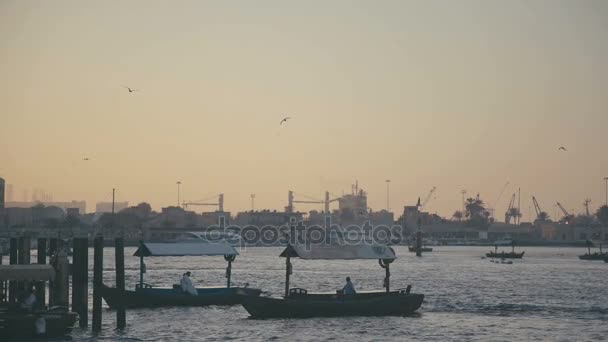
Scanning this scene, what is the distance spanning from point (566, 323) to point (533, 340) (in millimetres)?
8339

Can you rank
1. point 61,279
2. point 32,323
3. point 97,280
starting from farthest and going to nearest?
point 61,279 < point 97,280 < point 32,323

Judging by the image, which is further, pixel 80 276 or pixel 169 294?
pixel 169 294

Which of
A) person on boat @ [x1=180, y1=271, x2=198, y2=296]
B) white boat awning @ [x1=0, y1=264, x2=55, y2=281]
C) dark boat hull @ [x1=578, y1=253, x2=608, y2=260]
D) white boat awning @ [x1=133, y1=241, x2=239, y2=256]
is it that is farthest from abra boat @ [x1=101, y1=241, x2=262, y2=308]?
dark boat hull @ [x1=578, y1=253, x2=608, y2=260]

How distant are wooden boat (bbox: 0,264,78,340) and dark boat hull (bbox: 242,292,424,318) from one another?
36.9ft

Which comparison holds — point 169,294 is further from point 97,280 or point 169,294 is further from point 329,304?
point 97,280

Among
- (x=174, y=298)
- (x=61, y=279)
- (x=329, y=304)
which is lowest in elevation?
(x=329, y=304)

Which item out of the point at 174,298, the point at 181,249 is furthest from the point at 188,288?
the point at 181,249

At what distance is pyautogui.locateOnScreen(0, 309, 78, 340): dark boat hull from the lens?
40531mm

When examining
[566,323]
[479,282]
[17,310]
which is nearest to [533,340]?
[566,323]

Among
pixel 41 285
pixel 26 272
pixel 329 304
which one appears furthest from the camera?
pixel 329 304

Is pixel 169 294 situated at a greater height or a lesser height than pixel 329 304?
greater

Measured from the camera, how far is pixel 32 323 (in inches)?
1603

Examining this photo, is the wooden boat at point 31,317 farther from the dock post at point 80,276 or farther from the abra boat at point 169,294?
the abra boat at point 169,294

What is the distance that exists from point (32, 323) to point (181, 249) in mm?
19241
